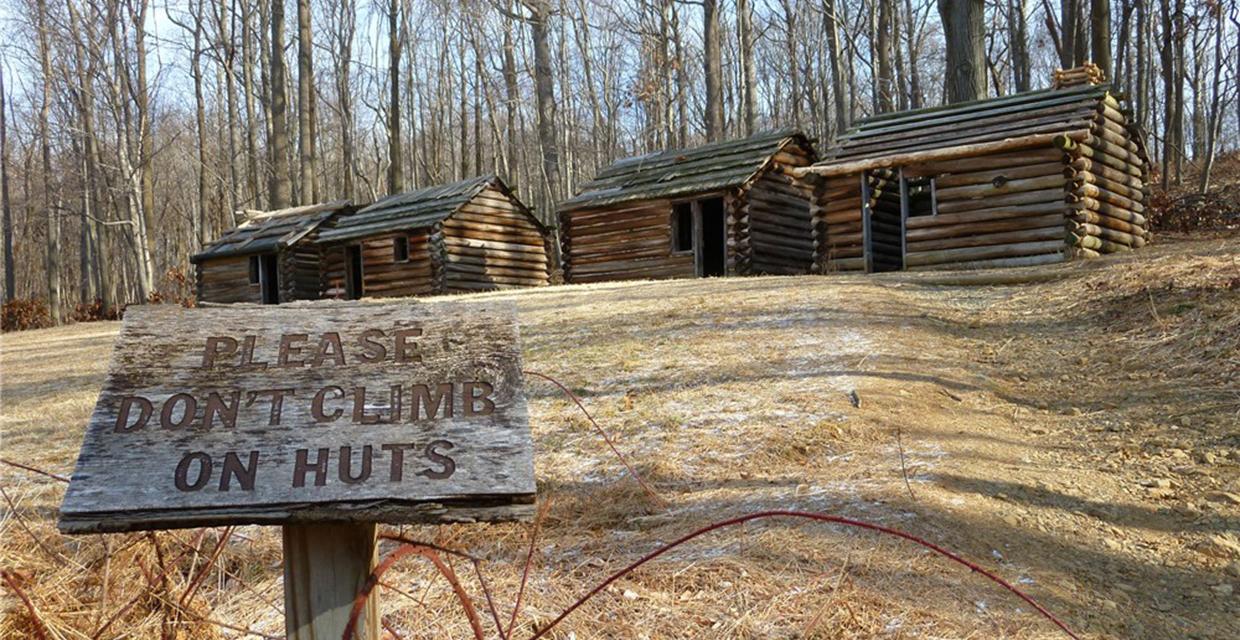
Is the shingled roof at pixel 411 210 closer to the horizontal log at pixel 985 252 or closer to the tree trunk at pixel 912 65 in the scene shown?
the horizontal log at pixel 985 252

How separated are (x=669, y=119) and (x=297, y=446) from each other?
115 ft

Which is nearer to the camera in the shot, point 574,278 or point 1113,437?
point 1113,437

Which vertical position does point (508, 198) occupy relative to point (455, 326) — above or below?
above

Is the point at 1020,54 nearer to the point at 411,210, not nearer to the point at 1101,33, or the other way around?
the point at 1101,33

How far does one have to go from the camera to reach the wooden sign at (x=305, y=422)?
214 cm

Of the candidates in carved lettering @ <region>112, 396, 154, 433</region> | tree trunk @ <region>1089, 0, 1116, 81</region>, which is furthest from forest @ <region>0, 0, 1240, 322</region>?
carved lettering @ <region>112, 396, 154, 433</region>

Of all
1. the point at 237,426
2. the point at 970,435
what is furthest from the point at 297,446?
the point at 970,435

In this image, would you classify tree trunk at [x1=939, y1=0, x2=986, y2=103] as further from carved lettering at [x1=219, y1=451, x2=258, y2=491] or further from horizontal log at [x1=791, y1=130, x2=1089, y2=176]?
carved lettering at [x1=219, y1=451, x2=258, y2=491]

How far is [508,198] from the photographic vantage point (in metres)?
26.1

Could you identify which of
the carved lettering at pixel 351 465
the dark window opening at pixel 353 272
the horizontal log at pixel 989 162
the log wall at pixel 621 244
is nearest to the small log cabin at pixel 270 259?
the dark window opening at pixel 353 272

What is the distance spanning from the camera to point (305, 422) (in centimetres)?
235

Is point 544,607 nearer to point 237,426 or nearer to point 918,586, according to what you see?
point 918,586

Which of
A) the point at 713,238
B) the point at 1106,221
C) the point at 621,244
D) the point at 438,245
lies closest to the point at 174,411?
the point at 1106,221

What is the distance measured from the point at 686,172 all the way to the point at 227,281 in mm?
16541
